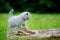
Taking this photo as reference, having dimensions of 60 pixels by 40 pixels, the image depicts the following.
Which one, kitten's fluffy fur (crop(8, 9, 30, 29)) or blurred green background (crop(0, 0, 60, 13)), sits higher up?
blurred green background (crop(0, 0, 60, 13))

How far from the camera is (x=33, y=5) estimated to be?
1844 centimetres

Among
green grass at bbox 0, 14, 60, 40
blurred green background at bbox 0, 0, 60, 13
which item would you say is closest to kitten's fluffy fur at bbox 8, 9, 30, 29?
green grass at bbox 0, 14, 60, 40

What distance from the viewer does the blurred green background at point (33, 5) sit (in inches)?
705

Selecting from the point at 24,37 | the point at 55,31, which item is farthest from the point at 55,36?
the point at 24,37

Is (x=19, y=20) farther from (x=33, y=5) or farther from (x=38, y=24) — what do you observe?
(x=33, y=5)

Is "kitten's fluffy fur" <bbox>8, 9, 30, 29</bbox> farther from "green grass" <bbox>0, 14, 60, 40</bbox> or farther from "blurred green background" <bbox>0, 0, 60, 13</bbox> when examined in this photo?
"blurred green background" <bbox>0, 0, 60, 13</bbox>

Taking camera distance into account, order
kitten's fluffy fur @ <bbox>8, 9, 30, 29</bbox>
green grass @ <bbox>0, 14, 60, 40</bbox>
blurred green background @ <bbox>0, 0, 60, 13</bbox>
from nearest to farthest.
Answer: kitten's fluffy fur @ <bbox>8, 9, 30, 29</bbox>
green grass @ <bbox>0, 14, 60, 40</bbox>
blurred green background @ <bbox>0, 0, 60, 13</bbox>

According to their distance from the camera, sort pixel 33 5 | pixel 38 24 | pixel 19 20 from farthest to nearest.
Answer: pixel 33 5
pixel 38 24
pixel 19 20

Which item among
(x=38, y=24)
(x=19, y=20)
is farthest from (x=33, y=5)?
(x=19, y=20)

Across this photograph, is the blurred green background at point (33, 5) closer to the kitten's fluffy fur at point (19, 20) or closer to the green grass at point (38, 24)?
the green grass at point (38, 24)

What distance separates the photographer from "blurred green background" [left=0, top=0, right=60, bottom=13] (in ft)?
58.7

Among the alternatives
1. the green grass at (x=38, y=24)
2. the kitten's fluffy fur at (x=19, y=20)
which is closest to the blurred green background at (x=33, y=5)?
the green grass at (x=38, y=24)

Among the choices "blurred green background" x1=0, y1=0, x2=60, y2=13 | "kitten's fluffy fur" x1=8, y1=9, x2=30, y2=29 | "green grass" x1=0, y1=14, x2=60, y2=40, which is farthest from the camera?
"blurred green background" x1=0, y1=0, x2=60, y2=13

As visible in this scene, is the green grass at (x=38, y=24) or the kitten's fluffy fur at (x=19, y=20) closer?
the kitten's fluffy fur at (x=19, y=20)
